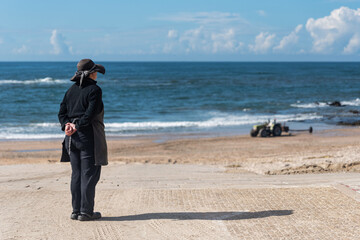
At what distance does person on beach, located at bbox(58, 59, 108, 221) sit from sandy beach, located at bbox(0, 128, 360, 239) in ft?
1.65

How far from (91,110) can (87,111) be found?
0.16ft

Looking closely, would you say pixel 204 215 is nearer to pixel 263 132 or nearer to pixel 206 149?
pixel 206 149

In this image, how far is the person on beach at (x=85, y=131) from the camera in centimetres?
538

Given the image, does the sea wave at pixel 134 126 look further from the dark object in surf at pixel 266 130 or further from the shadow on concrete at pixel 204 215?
the shadow on concrete at pixel 204 215

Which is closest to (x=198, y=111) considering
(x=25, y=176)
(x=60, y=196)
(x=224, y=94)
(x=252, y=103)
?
(x=252, y=103)

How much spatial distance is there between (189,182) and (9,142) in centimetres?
1246

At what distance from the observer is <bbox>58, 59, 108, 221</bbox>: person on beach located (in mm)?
5375

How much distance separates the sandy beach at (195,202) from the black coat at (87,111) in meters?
0.96

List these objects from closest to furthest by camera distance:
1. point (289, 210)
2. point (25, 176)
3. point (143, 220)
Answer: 1. point (143, 220)
2. point (289, 210)
3. point (25, 176)

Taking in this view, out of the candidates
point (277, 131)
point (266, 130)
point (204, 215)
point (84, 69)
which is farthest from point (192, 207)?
point (277, 131)

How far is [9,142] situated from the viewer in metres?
18.7

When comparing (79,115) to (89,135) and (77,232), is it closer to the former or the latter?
(89,135)

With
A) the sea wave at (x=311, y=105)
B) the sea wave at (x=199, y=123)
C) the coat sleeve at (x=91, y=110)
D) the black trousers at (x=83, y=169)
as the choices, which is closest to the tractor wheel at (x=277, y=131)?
the sea wave at (x=199, y=123)

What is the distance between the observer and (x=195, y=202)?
6.63m
